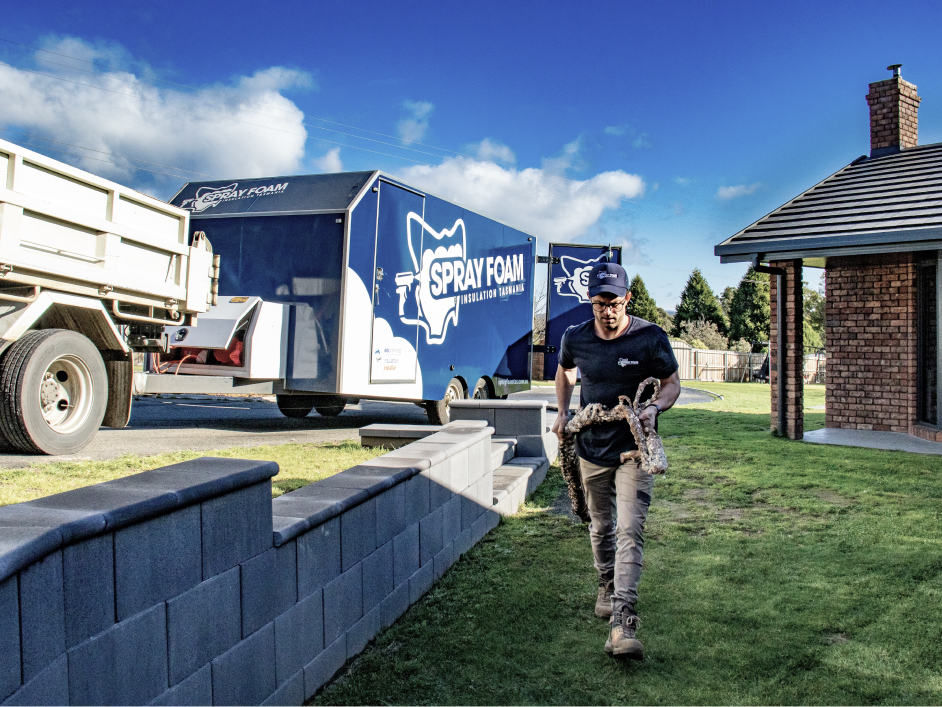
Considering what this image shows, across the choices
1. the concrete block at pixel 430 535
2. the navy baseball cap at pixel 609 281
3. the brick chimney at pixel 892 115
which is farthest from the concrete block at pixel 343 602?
the brick chimney at pixel 892 115

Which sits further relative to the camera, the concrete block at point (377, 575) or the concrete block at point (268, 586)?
the concrete block at point (377, 575)

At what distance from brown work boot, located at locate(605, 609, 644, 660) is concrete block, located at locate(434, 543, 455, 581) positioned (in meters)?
1.32

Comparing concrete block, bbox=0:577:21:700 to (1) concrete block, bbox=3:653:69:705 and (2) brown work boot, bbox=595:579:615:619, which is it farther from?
(2) brown work boot, bbox=595:579:615:619

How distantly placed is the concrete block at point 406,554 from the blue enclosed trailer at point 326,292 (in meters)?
4.93

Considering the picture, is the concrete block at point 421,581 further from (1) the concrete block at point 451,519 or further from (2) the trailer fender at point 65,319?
(2) the trailer fender at point 65,319

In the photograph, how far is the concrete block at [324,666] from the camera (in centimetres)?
315

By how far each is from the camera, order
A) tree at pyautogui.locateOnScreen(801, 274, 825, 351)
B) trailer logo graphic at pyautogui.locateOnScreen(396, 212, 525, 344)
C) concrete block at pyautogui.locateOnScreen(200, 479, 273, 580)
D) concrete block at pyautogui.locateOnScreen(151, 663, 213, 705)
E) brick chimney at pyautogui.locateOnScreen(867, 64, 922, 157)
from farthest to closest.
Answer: tree at pyautogui.locateOnScreen(801, 274, 825, 351), brick chimney at pyautogui.locateOnScreen(867, 64, 922, 157), trailer logo graphic at pyautogui.locateOnScreen(396, 212, 525, 344), concrete block at pyautogui.locateOnScreen(200, 479, 273, 580), concrete block at pyautogui.locateOnScreen(151, 663, 213, 705)

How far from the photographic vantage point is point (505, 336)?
43.1ft

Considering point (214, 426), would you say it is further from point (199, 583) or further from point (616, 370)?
point (199, 583)

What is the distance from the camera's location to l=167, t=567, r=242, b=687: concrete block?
234 cm

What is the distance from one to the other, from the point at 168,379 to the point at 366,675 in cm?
597

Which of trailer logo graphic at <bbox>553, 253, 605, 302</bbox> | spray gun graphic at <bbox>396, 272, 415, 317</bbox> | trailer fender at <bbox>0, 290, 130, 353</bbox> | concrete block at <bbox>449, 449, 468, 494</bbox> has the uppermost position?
trailer logo graphic at <bbox>553, 253, 605, 302</bbox>

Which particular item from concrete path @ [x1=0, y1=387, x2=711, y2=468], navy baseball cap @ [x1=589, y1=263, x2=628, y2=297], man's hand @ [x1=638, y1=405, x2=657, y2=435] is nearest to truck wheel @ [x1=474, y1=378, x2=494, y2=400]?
concrete path @ [x1=0, y1=387, x2=711, y2=468]

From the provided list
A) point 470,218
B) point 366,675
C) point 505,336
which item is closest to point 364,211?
point 470,218
